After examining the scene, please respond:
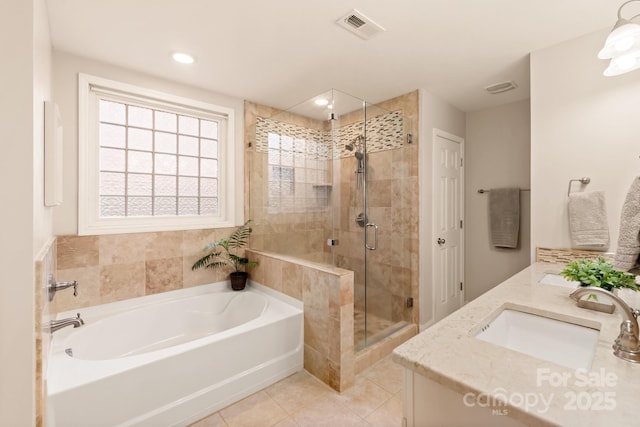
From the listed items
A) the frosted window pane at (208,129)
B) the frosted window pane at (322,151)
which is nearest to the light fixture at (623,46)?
the frosted window pane at (322,151)

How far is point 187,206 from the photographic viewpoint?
9.03 ft

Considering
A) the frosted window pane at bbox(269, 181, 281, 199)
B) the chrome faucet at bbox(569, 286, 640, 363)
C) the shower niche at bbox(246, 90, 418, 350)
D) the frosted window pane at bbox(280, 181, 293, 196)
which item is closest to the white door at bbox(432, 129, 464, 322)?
the shower niche at bbox(246, 90, 418, 350)

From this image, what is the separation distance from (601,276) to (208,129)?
313 centimetres

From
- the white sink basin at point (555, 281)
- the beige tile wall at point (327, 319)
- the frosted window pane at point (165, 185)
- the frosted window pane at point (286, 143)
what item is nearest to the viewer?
the white sink basin at point (555, 281)

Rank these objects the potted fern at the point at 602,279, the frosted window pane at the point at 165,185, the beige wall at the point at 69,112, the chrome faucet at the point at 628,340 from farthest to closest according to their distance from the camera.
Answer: the frosted window pane at the point at 165,185
the beige wall at the point at 69,112
the potted fern at the point at 602,279
the chrome faucet at the point at 628,340

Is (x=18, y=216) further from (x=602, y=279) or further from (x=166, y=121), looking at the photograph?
(x=602, y=279)

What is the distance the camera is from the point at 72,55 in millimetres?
2129

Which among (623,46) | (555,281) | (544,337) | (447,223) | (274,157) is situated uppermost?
(623,46)

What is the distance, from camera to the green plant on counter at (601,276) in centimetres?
121

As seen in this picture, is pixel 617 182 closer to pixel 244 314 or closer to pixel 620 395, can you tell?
pixel 620 395

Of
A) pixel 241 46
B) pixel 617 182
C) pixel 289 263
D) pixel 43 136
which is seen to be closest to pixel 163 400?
pixel 289 263

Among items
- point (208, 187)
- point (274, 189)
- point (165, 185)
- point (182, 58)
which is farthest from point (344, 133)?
point (165, 185)

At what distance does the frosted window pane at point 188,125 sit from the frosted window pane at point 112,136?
477 millimetres

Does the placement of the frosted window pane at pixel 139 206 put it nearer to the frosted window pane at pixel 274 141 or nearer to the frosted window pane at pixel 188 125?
the frosted window pane at pixel 188 125
